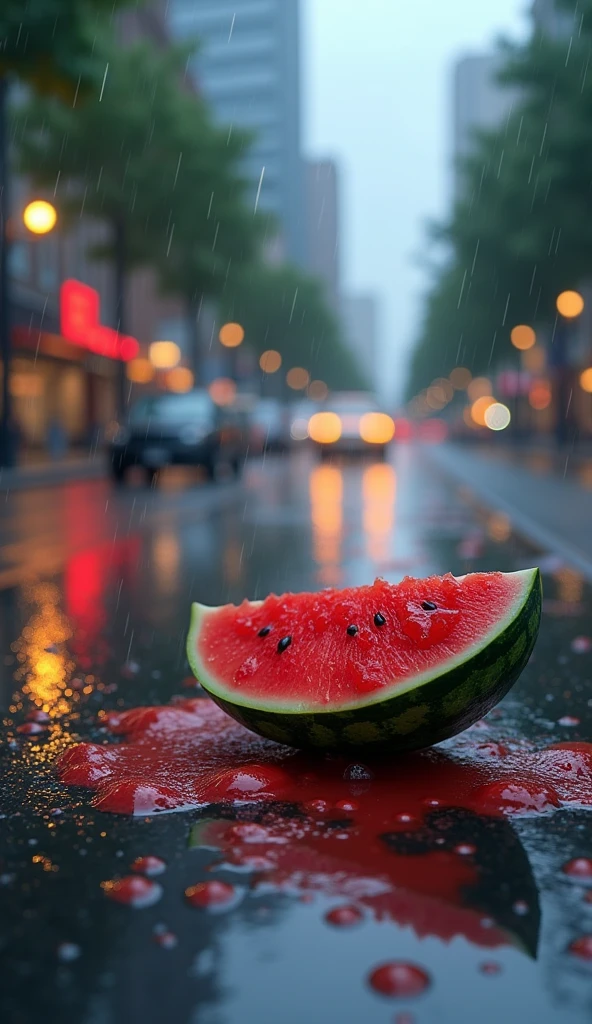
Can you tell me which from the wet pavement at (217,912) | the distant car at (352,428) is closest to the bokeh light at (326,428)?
the distant car at (352,428)

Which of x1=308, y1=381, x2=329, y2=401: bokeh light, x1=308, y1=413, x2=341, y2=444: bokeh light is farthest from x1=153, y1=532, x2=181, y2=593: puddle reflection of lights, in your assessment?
x1=308, y1=381, x2=329, y2=401: bokeh light

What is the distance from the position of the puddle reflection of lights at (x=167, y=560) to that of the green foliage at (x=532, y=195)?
20.3 m

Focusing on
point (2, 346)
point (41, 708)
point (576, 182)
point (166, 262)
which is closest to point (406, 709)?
point (41, 708)

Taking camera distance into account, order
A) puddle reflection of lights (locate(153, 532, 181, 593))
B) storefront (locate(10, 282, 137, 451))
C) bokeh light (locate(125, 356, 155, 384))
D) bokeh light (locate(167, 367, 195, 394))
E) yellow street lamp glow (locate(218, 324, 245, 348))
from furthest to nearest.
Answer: yellow street lamp glow (locate(218, 324, 245, 348))
bokeh light (locate(167, 367, 195, 394))
bokeh light (locate(125, 356, 155, 384))
storefront (locate(10, 282, 137, 451))
puddle reflection of lights (locate(153, 532, 181, 593))

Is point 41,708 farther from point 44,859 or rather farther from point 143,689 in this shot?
point 44,859

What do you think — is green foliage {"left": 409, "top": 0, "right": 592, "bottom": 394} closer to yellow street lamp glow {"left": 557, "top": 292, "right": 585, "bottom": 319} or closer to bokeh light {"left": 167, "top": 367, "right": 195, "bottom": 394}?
yellow street lamp glow {"left": 557, "top": 292, "right": 585, "bottom": 319}

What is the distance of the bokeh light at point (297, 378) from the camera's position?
11306cm

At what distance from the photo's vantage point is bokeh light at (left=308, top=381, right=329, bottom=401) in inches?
5354

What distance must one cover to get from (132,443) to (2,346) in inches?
136

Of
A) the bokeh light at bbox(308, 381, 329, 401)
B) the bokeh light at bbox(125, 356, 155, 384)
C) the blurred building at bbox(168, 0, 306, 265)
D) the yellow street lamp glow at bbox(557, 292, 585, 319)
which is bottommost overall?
the bokeh light at bbox(308, 381, 329, 401)

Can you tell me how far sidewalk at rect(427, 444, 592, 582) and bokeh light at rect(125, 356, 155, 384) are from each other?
28.9 metres

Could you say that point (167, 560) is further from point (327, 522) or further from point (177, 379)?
point (177, 379)

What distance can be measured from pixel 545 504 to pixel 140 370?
143 ft

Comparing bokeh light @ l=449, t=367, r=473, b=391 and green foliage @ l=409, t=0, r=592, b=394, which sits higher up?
green foliage @ l=409, t=0, r=592, b=394
